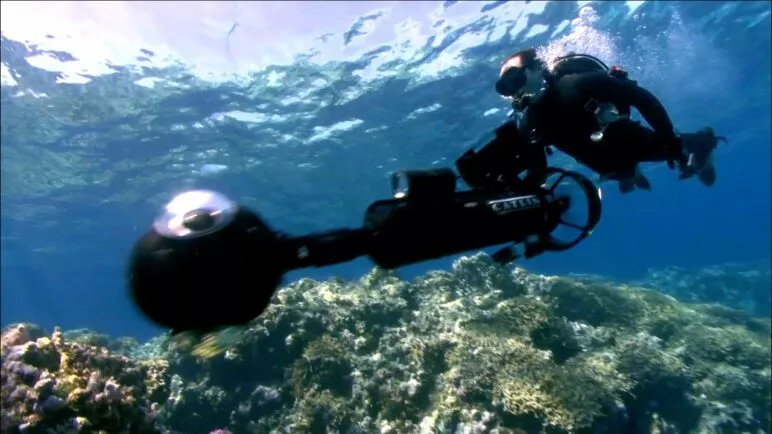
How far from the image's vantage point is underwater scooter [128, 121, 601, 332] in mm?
1827

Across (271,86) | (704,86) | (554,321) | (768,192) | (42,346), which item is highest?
(768,192)

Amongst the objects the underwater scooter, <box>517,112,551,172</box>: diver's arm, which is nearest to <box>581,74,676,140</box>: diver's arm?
<box>517,112,551,172</box>: diver's arm

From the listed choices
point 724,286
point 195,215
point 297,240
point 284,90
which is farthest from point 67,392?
point 724,286

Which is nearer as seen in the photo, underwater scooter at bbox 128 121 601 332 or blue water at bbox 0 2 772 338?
underwater scooter at bbox 128 121 601 332

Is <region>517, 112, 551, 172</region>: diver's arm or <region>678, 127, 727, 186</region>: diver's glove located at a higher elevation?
<region>678, 127, 727, 186</region>: diver's glove

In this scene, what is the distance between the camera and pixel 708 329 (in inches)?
497

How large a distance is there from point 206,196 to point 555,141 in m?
2.91

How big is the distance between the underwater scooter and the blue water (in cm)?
728

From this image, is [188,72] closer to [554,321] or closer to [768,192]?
[554,321]

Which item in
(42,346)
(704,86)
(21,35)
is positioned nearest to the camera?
(42,346)

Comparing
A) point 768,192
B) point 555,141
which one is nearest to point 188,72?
point 555,141

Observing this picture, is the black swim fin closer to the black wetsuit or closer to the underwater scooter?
the black wetsuit

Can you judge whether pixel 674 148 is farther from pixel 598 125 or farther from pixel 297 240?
pixel 297 240

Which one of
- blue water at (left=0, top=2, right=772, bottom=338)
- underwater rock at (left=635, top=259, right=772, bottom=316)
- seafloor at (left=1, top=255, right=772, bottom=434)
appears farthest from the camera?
underwater rock at (left=635, top=259, right=772, bottom=316)
